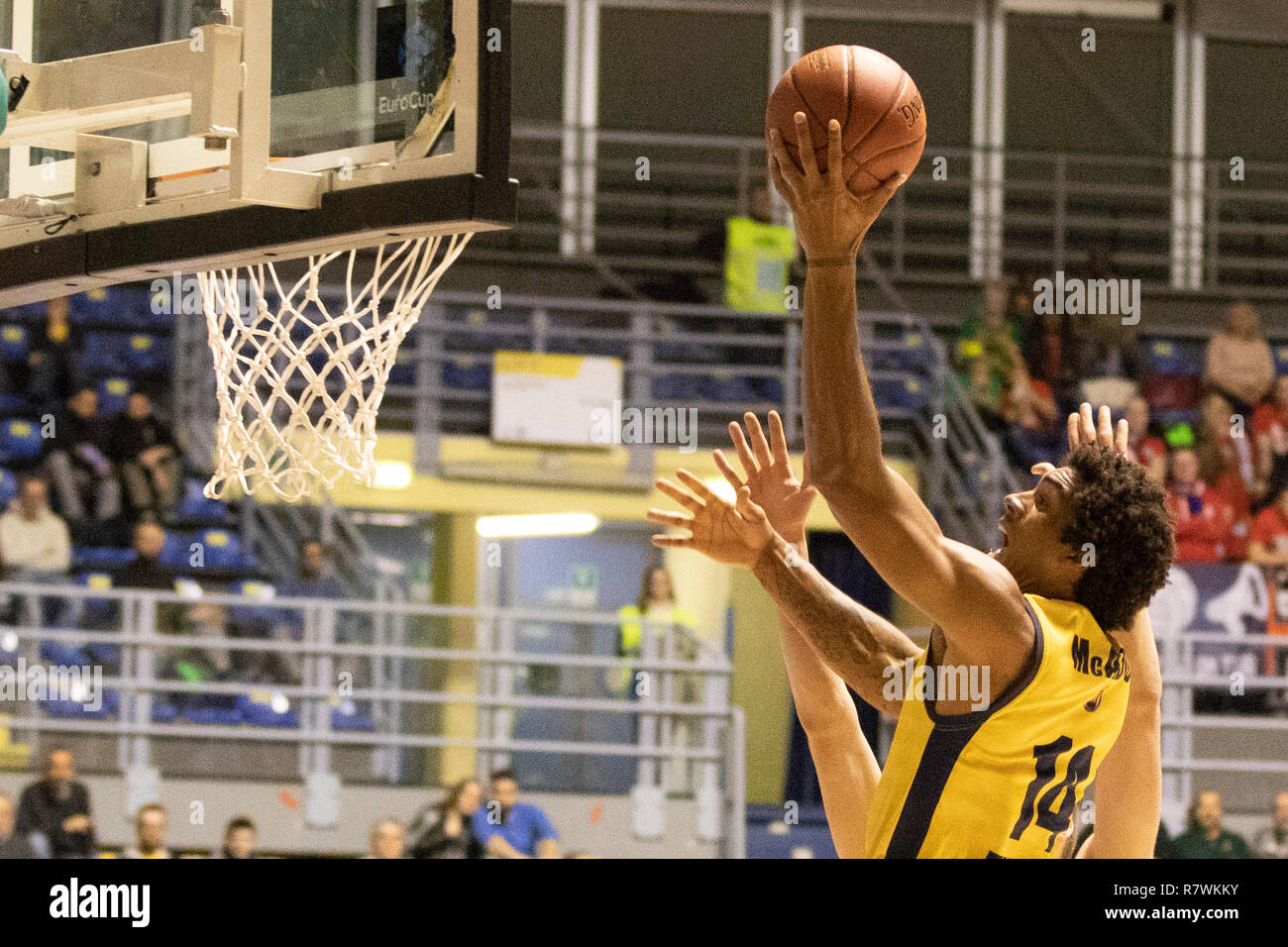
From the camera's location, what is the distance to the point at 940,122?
34.3ft

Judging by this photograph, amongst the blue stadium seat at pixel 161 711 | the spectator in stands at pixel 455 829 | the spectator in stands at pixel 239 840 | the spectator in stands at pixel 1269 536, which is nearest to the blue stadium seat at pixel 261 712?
the blue stadium seat at pixel 161 711

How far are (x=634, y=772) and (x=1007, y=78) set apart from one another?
5461mm

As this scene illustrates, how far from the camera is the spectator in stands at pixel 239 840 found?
19.9ft

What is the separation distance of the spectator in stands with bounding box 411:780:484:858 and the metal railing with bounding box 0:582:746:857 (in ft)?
0.64

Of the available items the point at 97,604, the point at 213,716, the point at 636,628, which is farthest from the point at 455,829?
the point at 97,604

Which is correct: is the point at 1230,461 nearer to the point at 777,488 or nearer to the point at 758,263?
the point at 758,263

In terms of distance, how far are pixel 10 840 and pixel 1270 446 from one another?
19.2 feet

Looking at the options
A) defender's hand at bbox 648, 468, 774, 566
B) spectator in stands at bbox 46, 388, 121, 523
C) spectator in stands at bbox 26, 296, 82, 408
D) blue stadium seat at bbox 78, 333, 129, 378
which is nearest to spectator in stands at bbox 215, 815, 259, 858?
spectator in stands at bbox 46, 388, 121, 523

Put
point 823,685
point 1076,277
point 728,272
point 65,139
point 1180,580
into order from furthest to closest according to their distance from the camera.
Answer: point 1076,277, point 728,272, point 1180,580, point 65,139, point 823,685

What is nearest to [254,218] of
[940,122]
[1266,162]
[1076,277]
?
[1076,277]

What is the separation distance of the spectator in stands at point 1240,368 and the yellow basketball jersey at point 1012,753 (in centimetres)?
620

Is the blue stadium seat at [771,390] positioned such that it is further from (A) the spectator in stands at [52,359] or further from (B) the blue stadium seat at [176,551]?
(A) the spectator in stands at [52,359]

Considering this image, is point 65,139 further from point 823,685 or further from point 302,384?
point 302,384
